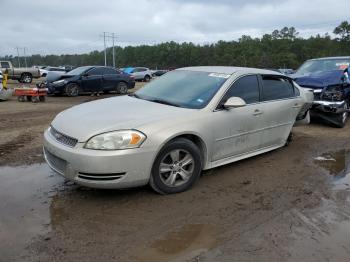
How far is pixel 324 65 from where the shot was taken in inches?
429

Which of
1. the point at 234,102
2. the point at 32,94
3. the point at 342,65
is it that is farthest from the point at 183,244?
the point at 32,94

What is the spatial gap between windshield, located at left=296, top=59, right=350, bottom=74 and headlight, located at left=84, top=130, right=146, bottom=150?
7778mm

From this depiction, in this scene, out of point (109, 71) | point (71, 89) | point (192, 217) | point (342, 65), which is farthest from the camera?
point (109, 71)

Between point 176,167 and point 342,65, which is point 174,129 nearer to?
point 176,167

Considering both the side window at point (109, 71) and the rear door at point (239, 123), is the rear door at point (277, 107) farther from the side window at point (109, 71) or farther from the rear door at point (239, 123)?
the side window at point (109, 71)

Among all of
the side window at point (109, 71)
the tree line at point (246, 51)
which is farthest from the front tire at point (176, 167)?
the tree line at point (246, 51)

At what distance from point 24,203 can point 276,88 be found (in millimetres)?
4148

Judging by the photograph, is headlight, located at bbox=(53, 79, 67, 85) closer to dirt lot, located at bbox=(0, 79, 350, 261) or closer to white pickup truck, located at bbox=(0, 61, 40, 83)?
dirt lot, located at bbox=(0, 79, 350, 261)

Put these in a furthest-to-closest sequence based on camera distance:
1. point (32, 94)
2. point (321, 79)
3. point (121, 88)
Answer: point (121, 88), point (32, 94), point (321, 79)

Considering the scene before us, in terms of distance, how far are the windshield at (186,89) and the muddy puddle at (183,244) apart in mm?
1797

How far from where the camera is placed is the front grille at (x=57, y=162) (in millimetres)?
4520

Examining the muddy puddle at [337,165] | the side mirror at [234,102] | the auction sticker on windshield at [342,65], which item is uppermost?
the auction sticker on windshield at [342,65]

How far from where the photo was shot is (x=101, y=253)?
3.47 meters

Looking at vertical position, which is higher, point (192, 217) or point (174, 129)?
point (174, 129)
